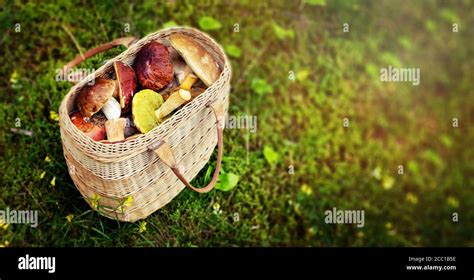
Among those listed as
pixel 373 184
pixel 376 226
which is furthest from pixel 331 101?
pixel 376 226

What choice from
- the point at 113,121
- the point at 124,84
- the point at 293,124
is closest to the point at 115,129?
the point at 113,121

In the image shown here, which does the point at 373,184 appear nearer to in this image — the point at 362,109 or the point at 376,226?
the point at 376,226

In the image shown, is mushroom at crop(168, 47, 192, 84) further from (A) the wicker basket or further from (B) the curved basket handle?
(B) the curved basket handle

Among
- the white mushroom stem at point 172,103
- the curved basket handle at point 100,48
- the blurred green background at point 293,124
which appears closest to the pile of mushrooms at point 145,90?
the white mushroom stem at point 172,103

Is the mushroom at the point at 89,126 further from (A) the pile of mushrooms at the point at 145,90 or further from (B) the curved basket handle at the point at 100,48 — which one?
(B) the curved basket handle at the point at 100,48

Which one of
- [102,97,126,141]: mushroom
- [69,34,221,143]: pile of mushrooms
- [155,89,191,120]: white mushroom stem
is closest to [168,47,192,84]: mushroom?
[69,34,221,143]: pile of mushrooms

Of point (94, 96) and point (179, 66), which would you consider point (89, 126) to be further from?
point (179, 66)

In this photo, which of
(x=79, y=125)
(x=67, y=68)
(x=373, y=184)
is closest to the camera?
(x=79, y=125)
